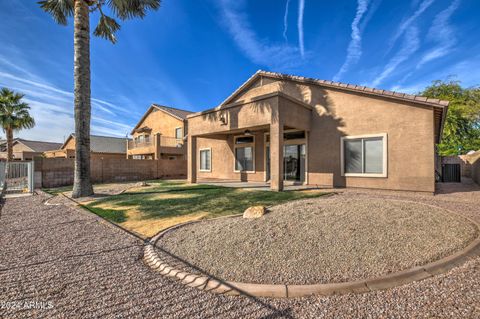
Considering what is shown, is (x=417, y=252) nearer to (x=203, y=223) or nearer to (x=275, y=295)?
(x=275, y=295)

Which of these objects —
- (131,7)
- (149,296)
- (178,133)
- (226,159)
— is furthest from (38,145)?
(149,296)

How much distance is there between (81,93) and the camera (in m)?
10.8

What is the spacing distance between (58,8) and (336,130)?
53.9ft

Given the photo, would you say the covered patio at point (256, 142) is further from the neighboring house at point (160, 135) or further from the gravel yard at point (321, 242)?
the neighboring house at point (160, 135)

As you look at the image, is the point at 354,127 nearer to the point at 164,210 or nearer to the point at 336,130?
the point at 336,130

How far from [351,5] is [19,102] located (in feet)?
105

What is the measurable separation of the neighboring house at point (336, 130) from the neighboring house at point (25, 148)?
4042 centimetres

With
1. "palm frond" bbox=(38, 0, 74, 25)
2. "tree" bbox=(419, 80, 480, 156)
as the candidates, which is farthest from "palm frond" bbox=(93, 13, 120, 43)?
"tree" bbox=(419, 80, 480, 156)

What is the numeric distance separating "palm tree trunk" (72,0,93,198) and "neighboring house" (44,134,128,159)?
23857 millimetres

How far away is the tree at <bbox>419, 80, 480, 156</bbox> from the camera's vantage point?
26.0 m

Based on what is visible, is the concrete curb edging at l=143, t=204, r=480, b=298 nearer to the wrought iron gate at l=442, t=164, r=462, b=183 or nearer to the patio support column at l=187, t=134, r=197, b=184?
the patio support column at l=187, t=134, r=197, b=184

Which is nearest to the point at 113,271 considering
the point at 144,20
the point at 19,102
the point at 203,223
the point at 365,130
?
the point at 203,223

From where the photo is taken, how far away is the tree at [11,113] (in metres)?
23.6

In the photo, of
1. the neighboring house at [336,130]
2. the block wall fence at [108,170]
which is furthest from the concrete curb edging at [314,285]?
the block wall fence at [108,170]
